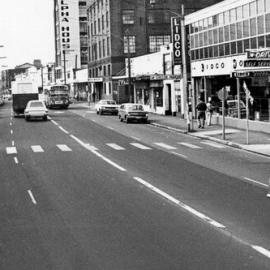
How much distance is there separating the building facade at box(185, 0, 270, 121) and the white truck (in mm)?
17036

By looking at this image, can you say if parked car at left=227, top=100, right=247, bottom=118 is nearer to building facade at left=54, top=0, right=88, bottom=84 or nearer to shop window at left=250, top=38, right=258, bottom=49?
shop window at left=250, top=38, right=258, bottom=49

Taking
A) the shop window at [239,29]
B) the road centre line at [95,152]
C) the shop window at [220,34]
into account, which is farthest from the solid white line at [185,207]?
the shop window at [220,34]

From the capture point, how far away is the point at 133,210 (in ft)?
44.0

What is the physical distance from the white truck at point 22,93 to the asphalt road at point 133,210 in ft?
98.6

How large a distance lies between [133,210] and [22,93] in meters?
44.7

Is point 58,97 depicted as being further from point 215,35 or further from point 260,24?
point 260,24

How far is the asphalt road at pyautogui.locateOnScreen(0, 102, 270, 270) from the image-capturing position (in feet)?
31.1

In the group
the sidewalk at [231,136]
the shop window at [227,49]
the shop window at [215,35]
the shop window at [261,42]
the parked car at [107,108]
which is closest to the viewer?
the sidewalk at [231,136]

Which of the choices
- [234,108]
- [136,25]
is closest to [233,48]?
[234,108]

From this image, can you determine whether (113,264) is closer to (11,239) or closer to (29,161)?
(11,239)

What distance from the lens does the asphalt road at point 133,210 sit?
31.1ft

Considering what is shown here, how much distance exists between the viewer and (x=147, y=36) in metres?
86.8

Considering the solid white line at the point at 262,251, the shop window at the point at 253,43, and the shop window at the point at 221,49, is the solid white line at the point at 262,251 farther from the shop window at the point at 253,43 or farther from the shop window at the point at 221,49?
the shop window at the point at 221,49

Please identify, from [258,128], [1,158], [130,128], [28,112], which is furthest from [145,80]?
[1,158]
